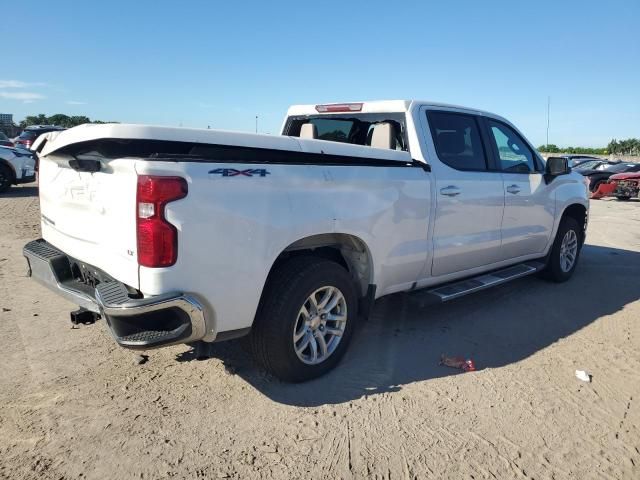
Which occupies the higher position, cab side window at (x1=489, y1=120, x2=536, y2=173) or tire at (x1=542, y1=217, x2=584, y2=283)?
cab side window at (x1=489, y1=120, x2=536, y2=173)

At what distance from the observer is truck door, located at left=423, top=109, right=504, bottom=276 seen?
14.4ft

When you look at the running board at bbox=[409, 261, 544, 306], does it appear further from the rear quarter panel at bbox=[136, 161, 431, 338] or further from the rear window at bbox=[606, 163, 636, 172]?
the rear window at bbox=[606, 163, 636, 172]

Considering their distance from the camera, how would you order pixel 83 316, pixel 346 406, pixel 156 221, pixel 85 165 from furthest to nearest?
pixel 83 316, pixel 346 406, pixel 85 165, pixel 156 221

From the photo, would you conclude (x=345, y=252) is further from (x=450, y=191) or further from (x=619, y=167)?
(x=619, y=167)

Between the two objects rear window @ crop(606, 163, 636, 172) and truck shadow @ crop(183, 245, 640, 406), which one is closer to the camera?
truck shadow @ crop(183, 245, 640, 406)

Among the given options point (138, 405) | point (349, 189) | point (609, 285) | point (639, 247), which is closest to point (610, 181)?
point (639, 247)

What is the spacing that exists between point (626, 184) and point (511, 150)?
600 inches

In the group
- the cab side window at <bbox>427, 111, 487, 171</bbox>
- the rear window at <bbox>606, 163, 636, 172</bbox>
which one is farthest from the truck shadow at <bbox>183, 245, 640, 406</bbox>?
the rear window at <bbox>606, 163, 636, 172</bbox>

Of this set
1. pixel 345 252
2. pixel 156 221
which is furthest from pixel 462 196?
pixel 156 221

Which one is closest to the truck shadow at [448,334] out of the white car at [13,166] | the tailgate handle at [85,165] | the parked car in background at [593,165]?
the tailgate handle at [85,165]

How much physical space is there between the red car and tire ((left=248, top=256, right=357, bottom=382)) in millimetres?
17717

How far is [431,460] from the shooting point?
9.14 feet

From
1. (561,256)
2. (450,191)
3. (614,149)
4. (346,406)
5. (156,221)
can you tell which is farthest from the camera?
(614,149)

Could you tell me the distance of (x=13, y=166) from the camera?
42.8ft
